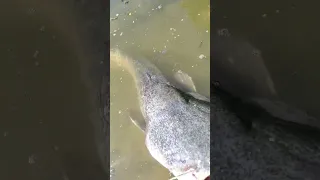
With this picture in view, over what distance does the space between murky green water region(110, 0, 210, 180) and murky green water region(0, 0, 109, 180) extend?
0.10 metres

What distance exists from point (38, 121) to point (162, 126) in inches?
14.4

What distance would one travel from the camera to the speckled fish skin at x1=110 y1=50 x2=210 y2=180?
1231 millimetres

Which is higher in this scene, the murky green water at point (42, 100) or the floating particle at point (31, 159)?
the murky green water at point (42, 100)

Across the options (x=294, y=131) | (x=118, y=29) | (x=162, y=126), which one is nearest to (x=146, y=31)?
(x=118, y=29)

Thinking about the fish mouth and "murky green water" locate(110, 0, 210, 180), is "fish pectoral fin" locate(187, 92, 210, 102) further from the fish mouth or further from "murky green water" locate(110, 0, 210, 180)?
the fish mouth

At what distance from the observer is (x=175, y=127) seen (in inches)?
49.0

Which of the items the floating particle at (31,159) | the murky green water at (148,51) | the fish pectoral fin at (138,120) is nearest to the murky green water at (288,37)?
the murky green water at (148,51)

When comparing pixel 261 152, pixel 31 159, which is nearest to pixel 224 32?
Result: pixel 261 152

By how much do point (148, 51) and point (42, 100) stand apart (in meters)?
0.37

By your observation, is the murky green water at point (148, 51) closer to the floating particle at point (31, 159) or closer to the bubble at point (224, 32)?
the bubble at point (224, 32)

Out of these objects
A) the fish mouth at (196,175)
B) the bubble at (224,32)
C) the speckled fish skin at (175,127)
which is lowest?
the fish mouth at (196,175)

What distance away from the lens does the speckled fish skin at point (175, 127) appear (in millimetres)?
1231

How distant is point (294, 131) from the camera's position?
3.89ft

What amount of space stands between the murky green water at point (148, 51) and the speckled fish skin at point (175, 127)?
0.19 feet
